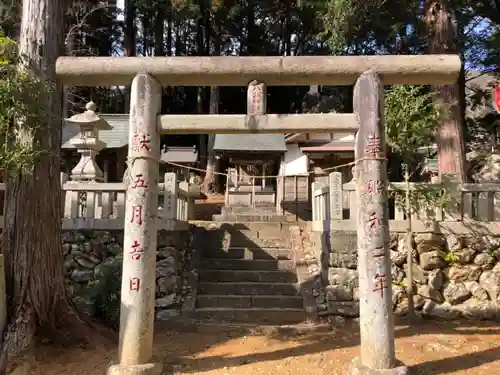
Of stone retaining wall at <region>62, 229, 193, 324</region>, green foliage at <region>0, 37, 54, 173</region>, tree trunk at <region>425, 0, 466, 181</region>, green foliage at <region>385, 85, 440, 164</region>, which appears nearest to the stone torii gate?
green foliage at <region>0, 37, 54, 173</region>

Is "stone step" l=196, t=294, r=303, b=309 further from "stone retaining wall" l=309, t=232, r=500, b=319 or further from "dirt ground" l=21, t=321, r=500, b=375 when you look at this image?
"dirt ground" l=21, t=321, r=500, b=375

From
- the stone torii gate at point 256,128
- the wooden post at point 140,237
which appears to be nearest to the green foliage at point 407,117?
the stone torii gate at point 256,128

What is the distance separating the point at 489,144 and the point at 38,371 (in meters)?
17.6

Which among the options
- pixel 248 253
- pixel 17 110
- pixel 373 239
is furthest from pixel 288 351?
pixel 17 110

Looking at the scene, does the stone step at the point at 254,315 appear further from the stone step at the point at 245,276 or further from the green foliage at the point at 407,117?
the green foliage at the point at 407,117

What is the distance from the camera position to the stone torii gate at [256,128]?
4.88 metres

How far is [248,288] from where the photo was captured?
8258 millimetres

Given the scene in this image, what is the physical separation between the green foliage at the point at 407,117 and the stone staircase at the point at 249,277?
335 centimetres

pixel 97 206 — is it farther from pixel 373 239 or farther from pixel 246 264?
pixel 373 239

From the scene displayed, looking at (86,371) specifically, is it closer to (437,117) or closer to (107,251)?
(107,251)

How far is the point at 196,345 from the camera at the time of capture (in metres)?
6.20

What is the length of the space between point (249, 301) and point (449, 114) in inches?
217

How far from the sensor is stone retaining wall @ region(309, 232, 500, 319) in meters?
7.47

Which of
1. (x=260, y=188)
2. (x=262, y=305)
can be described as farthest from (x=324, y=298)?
(x=260, y=188)
